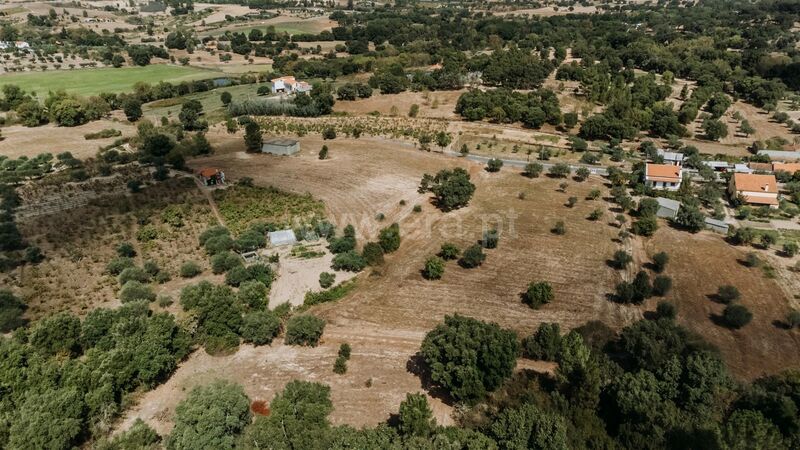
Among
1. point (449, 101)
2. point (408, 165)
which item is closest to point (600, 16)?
point (449, 101)

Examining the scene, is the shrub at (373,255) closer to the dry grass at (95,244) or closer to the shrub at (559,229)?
the dry grass at (95,244)

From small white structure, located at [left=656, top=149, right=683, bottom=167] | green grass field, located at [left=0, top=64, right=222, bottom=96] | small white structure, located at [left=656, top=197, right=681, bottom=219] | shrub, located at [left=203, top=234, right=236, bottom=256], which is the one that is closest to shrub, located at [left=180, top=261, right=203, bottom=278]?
shrub, located at [left=203, top=234, right=236, bottom=256]

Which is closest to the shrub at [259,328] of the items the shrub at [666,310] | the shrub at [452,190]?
the shrub at [452,190]

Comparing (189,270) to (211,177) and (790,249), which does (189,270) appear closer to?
(211,177)

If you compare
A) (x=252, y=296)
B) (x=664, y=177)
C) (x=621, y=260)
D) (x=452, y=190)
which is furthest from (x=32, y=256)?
(x=664, y=177)

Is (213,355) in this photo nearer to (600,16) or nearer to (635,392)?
(635,392)

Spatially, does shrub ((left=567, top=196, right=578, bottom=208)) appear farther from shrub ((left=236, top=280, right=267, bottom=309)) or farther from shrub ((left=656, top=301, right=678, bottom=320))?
shrub ((left=236, top=280, right=267, bottom=309))
